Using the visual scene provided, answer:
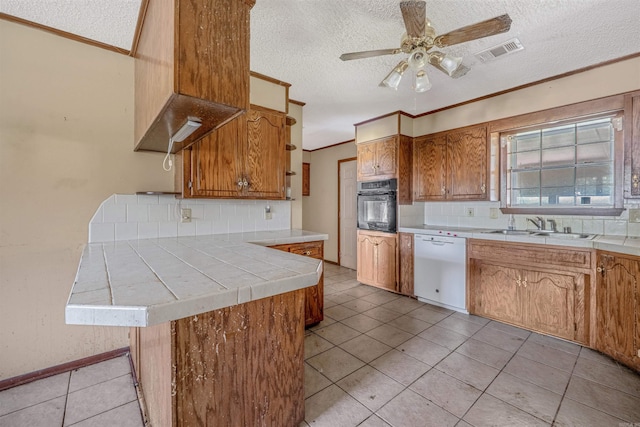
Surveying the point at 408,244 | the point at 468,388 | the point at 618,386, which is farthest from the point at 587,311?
the point at 408,244

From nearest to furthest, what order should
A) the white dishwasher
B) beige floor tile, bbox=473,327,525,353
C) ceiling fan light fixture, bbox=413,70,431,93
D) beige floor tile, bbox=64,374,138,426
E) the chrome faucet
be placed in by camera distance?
beige floor tile, bbox=64,374,138,426 → ceiling fan light fixture, bbox=413,70,431,93 → beige floor tile, bbox=473,327,525,353 → the chrome faucet → the white dishwasher

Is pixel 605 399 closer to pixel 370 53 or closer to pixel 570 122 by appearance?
pixel 570 122

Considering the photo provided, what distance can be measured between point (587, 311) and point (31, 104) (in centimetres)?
450

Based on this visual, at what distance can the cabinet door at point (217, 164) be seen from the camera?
7.19ft

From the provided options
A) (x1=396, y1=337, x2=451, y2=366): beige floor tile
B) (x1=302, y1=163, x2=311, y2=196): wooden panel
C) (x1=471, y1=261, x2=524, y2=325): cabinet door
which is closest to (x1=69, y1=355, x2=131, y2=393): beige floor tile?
(x1=396, y1=337, x2=451, y2=366): beige floor tile

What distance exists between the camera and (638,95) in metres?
2.25

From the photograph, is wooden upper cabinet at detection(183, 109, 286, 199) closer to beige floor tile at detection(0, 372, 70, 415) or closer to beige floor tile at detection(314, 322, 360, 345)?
beige floor tile at detection(314, 322, 360, 345)

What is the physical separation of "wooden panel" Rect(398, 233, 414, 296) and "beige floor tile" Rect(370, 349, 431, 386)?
1404 millimetres

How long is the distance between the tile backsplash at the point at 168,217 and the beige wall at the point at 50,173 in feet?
0.29

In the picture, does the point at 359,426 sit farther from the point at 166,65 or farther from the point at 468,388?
the point at 166,65

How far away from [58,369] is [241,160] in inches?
80.7

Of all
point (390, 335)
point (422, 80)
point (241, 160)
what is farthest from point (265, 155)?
point (390, 335)

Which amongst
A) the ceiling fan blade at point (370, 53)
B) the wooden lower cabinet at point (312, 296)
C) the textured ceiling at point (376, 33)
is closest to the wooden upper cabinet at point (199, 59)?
the textured ceiling at point (376, 33)

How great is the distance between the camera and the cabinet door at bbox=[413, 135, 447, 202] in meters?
3.47
